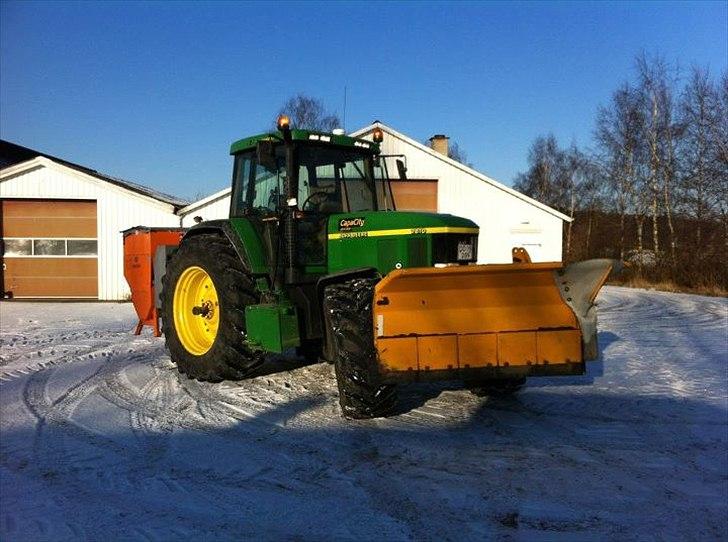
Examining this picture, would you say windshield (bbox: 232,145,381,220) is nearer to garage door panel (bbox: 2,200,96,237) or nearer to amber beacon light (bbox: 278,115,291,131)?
amber beacon light (bbox: 278,115,291,131)

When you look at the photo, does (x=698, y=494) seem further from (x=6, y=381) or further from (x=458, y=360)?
(x=6, y=381)

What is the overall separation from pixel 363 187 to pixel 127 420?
10.0 ft

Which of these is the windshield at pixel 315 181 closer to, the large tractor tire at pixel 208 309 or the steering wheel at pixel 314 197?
the steering wheel at pixel 314 197

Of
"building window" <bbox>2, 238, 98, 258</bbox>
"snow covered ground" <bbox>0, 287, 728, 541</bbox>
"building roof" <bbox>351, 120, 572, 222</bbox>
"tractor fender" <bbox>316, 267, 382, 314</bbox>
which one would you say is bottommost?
"snow covered ground" <bbox>0, 287, 728, 541</bbox>

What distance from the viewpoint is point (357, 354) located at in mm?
4180

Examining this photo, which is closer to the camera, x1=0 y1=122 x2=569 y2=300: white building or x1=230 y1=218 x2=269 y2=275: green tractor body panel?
x1=230 y1=218 x2=269 y2=275: green tractor body panel

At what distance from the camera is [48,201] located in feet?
55.1

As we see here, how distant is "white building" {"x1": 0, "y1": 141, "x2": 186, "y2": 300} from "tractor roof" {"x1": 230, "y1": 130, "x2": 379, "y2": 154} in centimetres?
1198

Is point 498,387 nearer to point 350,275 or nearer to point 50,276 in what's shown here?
point 350,275

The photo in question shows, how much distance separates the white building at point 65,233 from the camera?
16703 mm

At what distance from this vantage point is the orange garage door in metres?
16.8

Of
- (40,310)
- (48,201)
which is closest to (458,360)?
(40,310)

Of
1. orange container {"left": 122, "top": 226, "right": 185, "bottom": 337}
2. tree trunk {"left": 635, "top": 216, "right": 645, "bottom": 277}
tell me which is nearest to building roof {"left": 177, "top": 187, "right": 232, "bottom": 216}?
orange container {"left": 122, "top": 226, "right": 185, "bottom": 337}

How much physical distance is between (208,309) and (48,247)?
520 inches
